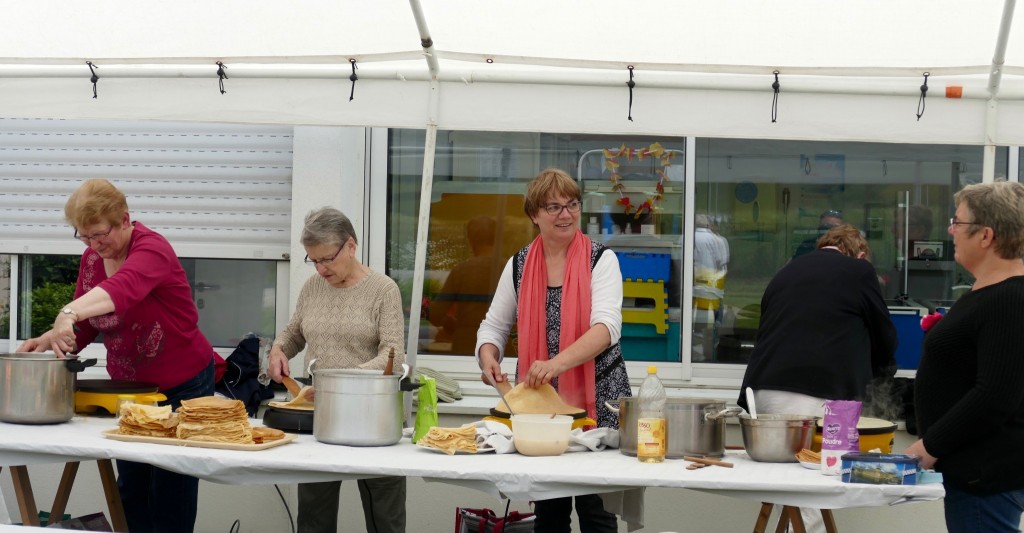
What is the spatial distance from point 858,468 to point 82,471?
12.5 feet

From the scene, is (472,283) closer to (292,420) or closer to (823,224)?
(823,224)

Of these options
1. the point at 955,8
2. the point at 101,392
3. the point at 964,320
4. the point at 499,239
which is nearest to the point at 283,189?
the point at 499,239

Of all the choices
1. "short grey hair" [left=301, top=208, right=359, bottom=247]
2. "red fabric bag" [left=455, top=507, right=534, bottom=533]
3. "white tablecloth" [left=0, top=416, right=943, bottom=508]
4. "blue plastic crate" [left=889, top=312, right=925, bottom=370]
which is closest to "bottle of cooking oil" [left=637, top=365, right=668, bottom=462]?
"white tablecloth" [left=0, top=416, right=943, bottom=508]

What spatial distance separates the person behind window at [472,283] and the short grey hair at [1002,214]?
300 centimetres

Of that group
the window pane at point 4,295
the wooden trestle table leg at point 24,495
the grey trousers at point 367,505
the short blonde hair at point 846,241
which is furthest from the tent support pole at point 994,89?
the window pane at point 4,295

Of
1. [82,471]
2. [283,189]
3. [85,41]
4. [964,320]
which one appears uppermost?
[85,41]

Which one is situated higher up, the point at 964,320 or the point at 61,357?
the point at 964,320

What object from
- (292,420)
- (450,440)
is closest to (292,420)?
(292,420)

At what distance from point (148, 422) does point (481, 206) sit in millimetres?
2489

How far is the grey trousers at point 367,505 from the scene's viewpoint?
359 centimetres

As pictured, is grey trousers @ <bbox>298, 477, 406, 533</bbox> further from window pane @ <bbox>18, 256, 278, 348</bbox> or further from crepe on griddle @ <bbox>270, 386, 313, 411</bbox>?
window pane @ <bbox>18, 256, 278, 348</bbox>

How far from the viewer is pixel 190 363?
3828 mm

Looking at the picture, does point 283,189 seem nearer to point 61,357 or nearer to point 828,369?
point 61,357

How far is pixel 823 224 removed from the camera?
17.4ft
